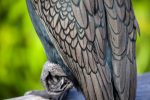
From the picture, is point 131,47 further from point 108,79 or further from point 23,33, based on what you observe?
point 23,33

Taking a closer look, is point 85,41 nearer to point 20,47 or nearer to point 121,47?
point 121,47

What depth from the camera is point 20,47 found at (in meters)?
4.98

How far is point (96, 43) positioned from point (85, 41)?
44 mm

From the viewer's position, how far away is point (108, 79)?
3268 millimetres

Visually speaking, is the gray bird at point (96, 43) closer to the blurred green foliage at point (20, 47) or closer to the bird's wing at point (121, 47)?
the bird's wing at point (121, 47)

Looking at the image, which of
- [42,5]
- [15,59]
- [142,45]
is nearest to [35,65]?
[15,59]

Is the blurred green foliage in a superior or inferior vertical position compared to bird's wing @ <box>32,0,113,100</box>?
inferior

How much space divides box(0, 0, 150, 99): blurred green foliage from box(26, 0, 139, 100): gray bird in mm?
1509

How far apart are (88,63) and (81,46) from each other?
0.07 m

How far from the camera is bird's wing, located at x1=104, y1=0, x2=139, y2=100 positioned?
329cm

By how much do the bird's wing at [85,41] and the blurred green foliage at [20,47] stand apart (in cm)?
154

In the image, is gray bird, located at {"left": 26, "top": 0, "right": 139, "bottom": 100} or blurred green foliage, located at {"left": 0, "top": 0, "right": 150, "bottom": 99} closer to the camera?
gray bird, located at {"left": 26, "top": 0, "right": 139, "bottom": 100}

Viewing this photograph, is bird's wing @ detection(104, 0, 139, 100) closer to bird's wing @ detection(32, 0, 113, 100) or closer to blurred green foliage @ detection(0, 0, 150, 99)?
bird's wing @ detection(32, 0, 113, 100)

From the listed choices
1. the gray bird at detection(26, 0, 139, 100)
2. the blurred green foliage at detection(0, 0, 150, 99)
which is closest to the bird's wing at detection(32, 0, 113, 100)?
the gray bird at detection(26, 0, 139, 100)
